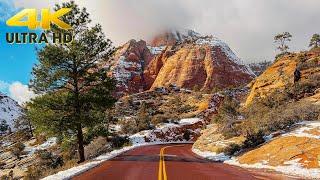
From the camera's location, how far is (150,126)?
65500 millimetres

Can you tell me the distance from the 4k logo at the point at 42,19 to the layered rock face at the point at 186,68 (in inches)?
4850

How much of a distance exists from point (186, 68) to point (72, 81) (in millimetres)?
132450

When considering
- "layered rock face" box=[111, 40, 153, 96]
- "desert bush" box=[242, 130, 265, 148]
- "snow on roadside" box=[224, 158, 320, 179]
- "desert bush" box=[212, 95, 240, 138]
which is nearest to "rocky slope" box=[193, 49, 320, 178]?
"snow on roadside" box=[224, 158, 320, 179]

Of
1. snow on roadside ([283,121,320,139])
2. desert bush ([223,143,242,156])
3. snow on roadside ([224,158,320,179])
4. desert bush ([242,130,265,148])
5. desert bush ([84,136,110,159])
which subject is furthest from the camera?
desert bush ([84,136,110,159])

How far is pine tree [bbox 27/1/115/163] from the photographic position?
95.2ft

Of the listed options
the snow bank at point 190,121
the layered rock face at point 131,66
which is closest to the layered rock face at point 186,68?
the layered rock face at point 131,66

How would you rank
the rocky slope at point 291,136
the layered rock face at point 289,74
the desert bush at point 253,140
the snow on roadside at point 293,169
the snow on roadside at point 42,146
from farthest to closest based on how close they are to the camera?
the snow on roadside at point 42,146 → the layered rock face at point 289,74 → the desert bush at point 253,140 → the rocky slope at point 291,136 → the snow on roadside at point 293,169

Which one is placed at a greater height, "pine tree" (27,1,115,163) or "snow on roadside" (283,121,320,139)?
"pine tree" (27,1,115,163)

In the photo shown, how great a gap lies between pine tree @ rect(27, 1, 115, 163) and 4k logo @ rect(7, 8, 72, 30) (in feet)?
1.26

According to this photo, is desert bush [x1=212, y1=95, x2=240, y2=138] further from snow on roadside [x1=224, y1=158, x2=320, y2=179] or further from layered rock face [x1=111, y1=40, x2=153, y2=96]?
layered rock face [x1=111, y1=40, x2=153, y2=96]

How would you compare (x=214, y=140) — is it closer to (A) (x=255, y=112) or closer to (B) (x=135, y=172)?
(A) (x=255, y=112)

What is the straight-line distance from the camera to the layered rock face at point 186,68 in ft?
520

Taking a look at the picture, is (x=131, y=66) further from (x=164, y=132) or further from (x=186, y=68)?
(x=164, y=132)

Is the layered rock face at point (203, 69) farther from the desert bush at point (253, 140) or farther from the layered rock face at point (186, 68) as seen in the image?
the desert bush at point (253, 140)
